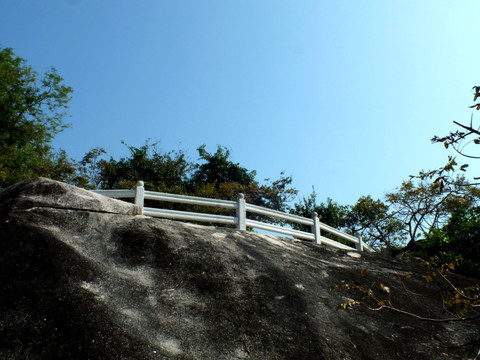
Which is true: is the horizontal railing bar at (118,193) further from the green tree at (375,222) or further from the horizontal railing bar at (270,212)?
the green tree at (375,222)

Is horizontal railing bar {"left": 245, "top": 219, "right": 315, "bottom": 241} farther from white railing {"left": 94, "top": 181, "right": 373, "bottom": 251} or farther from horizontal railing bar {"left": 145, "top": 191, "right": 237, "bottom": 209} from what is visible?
horizontal railing bar {"left": 145, "top": 191, "right": 237, "bottom": 209}

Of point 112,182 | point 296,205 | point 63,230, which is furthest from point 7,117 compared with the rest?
point 63,230

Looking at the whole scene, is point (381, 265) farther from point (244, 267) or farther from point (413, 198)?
point (413, 198)

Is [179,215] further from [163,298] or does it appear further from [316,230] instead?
[316,230]

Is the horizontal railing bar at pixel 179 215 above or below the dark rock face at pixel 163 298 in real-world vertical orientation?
above

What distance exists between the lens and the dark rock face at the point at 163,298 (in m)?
5.69

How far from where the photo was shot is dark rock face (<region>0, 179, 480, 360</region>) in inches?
224

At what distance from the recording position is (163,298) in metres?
6.84

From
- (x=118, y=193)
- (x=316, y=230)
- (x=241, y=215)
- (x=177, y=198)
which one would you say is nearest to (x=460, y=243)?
(x=316, y=230)

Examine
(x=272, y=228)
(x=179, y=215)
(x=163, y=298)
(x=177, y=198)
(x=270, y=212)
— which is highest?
(x=177, y=198)

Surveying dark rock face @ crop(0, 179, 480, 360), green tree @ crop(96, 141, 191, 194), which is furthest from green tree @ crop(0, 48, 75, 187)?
dark rock face @ crop(0, 179, 480, 360)

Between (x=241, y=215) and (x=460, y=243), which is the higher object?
(x=241, y=215)

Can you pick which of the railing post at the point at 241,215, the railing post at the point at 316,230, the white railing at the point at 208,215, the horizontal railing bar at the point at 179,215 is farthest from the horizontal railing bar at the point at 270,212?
the horizontal railing bar at the point at 179,215

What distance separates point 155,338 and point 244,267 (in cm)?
288
